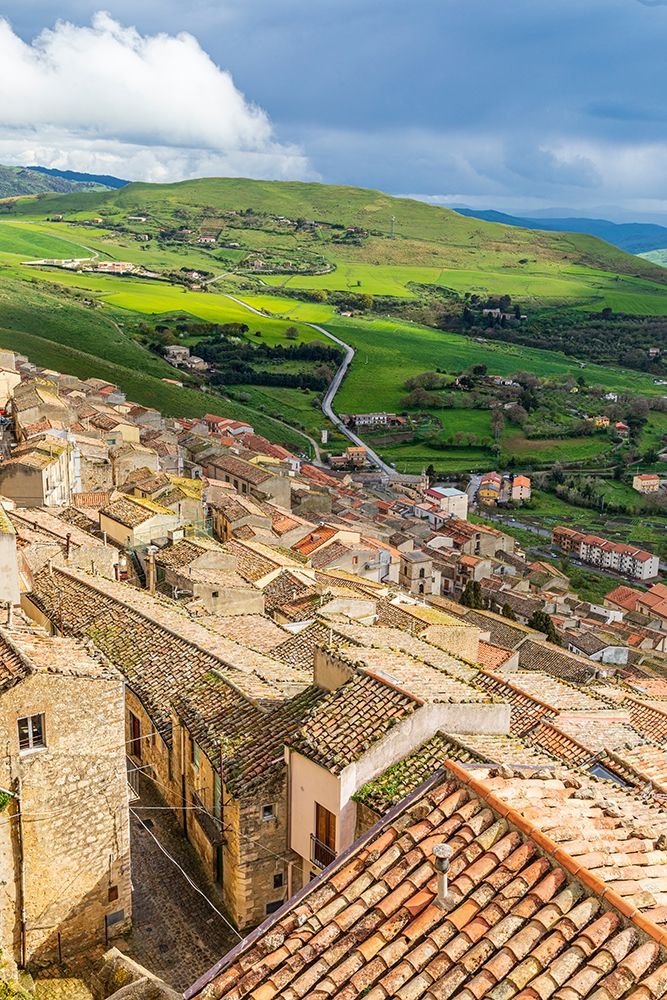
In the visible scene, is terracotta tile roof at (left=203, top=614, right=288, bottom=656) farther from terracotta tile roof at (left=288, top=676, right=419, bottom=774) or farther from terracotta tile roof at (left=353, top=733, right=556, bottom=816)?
terracotta tile roof at (left=353, top=733, right=556, bottom=816)

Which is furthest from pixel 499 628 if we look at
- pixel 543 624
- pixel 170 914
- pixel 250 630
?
pixel 170 914

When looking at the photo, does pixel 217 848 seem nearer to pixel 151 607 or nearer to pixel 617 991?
pixel 617 991

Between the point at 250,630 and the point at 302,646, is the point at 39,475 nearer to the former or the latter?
the point at 250,630

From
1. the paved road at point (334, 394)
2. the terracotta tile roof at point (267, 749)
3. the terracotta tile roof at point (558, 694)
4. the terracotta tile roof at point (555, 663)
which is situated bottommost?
the paved road at point (334, 394)

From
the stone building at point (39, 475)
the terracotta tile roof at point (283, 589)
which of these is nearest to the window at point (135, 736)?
the terracotta tile roof at point (283, 589)

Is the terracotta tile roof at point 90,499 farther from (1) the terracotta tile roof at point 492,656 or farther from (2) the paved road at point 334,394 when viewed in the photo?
(2) the paved road at point 334,394

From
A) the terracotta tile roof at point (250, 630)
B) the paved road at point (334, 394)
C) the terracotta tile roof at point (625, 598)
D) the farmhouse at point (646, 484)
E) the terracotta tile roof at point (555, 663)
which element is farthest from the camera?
the farmhouse at point (646, 484)

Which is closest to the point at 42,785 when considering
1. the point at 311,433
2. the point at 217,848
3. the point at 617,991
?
the point at 217,848
